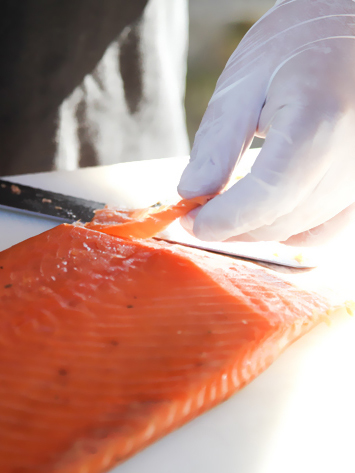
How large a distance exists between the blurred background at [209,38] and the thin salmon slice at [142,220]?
4.63 feet

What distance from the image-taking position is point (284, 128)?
975 mm

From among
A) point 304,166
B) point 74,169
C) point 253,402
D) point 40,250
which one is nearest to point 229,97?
point 304,166

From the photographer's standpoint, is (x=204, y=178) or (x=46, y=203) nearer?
(x=204, y=178)

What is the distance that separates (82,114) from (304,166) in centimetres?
122

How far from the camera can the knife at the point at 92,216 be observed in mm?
1340

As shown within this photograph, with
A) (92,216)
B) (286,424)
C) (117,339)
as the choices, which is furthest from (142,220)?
(286,424)

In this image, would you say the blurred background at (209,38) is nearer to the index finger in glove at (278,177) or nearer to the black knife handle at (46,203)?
the black knife handle at (46,203)

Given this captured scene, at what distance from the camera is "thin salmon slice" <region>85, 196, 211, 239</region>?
3.88 feet

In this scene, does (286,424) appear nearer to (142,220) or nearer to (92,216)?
(142,220)

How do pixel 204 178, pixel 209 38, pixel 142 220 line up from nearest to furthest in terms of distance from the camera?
pixel 204 178 → pixel 142 220 → pixel 209 38

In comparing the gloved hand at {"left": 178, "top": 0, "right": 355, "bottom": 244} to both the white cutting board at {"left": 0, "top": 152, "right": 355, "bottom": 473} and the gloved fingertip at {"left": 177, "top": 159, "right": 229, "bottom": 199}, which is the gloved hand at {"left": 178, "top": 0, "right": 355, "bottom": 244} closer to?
the gloved fingertip at {"left": 177, "top": 159, "right": 229, "bottom": 199}

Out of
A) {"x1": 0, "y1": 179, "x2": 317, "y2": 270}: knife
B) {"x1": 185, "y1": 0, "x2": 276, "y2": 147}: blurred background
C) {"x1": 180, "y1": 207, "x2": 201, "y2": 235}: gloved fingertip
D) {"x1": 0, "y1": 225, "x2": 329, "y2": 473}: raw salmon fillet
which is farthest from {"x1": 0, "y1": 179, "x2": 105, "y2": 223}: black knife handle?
{"x1": 185, "y1": 0, "x2": 276, "y2": 147}: blurred background

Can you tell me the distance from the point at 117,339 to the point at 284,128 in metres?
0.59

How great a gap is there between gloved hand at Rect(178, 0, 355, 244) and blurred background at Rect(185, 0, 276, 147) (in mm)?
1240
